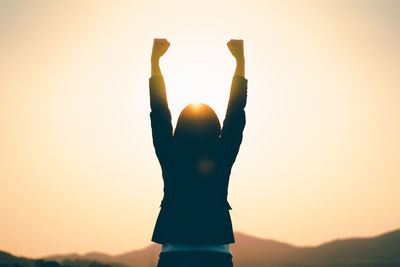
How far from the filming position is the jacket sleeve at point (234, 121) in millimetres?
3715

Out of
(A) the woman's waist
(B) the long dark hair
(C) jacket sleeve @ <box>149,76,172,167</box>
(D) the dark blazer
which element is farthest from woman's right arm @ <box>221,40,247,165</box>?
(A) the woman's waist

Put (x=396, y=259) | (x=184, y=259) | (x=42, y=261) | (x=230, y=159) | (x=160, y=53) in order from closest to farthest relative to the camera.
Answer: (x=184, y=259), (x=230, y=159), (x=160, y=53), (x=42, y=261), (x=396, y=259)

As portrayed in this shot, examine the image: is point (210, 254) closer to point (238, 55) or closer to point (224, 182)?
point (224, 182)

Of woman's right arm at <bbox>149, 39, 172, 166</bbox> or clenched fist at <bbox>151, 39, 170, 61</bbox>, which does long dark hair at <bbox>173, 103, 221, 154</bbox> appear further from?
clenched fist at <bbox>151, 39, 170, 61</bbox>

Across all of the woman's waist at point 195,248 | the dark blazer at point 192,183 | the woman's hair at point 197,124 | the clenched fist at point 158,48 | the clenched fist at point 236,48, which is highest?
the clenched fist at point 236,48

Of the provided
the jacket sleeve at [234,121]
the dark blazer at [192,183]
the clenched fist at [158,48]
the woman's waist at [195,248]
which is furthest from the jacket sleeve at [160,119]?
the woman's waist at [195,248]

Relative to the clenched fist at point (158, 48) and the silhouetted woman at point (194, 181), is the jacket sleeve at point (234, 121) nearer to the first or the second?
the silhouetted woman at point (194, 181)

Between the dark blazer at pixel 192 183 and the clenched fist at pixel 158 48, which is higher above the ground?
the clenched fist at pixel 158 48

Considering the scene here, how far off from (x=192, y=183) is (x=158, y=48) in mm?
1287

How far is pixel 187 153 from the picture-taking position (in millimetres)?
3570

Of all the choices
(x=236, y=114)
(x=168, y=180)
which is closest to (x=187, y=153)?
(x=168, y=180)

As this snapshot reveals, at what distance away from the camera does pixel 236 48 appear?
13.5 ft

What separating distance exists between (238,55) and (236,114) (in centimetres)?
60

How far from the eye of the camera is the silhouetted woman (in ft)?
11.5
